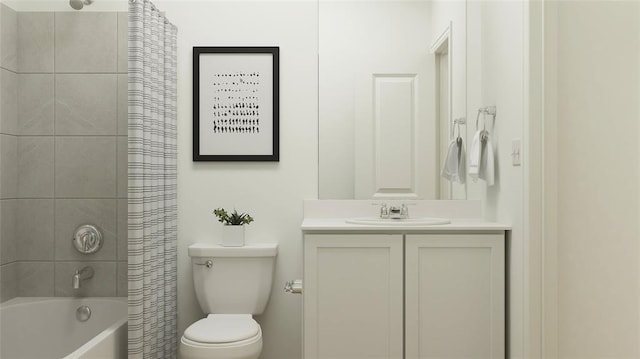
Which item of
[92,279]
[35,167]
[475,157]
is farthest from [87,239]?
[475,157]

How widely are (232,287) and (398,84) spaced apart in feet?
4.40

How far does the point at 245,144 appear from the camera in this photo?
2.66m

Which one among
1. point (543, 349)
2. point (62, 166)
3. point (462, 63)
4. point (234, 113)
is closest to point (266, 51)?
point (234, 113)

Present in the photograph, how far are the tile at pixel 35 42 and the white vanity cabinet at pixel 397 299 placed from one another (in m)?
1.71

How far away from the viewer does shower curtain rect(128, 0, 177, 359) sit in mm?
2064

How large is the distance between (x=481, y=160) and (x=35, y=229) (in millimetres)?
2300

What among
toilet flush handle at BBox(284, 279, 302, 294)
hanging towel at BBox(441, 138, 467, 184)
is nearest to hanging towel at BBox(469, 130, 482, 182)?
hanging towel at BBox(441, 138, 467, 184)

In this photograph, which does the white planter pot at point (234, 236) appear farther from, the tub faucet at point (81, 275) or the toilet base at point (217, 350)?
the tub faucet at point (81, 275)

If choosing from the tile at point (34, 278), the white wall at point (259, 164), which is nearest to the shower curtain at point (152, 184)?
the white wall at point (259, 164)

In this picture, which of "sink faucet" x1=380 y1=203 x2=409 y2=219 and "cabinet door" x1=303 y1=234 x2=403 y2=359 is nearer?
"cabinet door" x1=303 y1=234 x2=403 y2=359

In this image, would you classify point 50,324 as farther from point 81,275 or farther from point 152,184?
point 152,184

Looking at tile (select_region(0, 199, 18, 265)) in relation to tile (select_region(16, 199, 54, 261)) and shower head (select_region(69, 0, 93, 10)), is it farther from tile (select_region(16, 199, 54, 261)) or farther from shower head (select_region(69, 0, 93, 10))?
shower head (select_region(69, 0, 93, 10))

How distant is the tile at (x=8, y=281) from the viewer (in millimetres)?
2502

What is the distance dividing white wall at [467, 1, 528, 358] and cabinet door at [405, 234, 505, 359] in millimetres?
68
